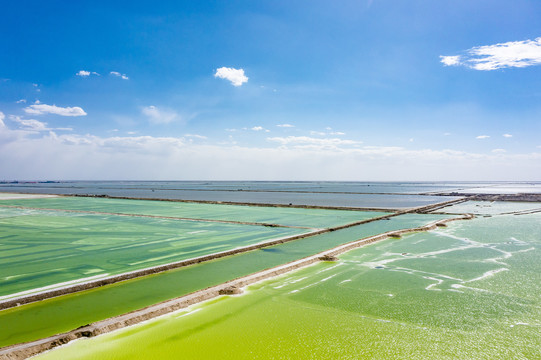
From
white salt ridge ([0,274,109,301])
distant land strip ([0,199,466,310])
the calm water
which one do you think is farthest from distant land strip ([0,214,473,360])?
the calm water

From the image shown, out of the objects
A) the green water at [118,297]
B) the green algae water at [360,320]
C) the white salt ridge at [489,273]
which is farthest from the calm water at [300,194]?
the green algae water at [360,320]

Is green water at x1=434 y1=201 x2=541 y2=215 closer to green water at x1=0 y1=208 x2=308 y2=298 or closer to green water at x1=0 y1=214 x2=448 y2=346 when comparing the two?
green water at x1=0 y1=208 x2=308 y2=298

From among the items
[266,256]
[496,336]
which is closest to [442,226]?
[266,256]

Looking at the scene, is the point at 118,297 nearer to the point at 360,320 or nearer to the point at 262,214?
the point at 360,320

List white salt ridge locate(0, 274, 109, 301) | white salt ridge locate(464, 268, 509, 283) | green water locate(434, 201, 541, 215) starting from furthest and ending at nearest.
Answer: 1. green water locate(434, 201, 541, 215)
2. white salt ridge locate(464, 268, 509, 283)
3. white salt ridge locate(0, 274, 109, 301)

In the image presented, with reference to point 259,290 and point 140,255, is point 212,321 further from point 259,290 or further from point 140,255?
point 140,255

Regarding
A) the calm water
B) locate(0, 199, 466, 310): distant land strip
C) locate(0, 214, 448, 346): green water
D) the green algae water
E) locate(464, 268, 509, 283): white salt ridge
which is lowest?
locate(0, 214, 448, 346): green water
